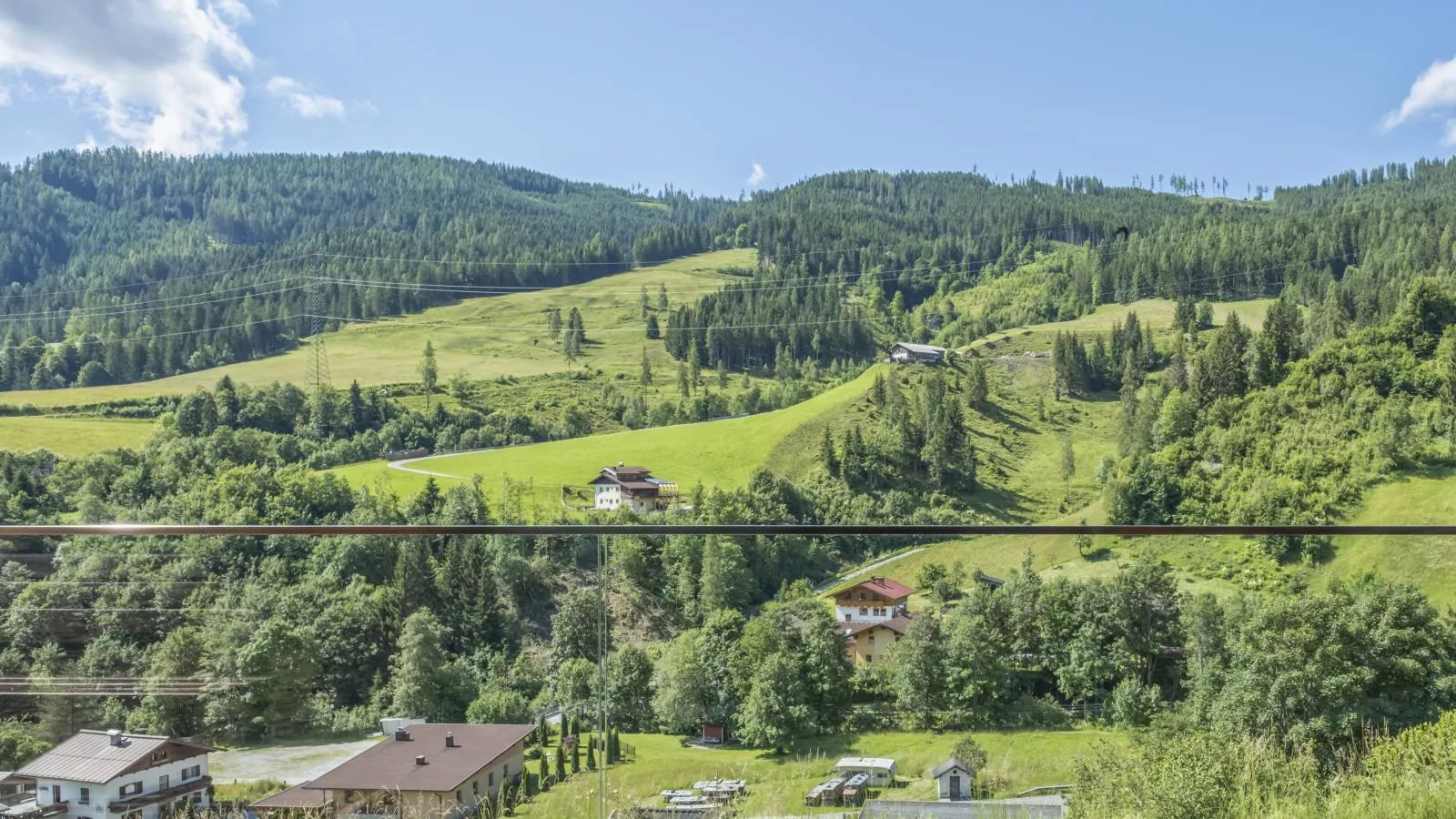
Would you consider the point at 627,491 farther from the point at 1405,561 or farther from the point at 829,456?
the point at 1405,561

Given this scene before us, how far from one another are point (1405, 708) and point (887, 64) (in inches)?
3786

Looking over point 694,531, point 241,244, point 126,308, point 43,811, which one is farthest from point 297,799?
point 241,244

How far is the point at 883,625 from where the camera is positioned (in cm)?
294

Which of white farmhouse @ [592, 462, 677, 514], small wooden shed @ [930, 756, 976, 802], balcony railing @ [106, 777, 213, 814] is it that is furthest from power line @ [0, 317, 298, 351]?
small wooden shed @ [930, 756, 976, 802]

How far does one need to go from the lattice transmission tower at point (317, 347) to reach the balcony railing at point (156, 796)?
2521 inches

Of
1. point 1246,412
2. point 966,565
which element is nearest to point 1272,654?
point 966,565

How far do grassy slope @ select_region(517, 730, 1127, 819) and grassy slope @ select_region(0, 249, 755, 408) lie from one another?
66797 millimetres

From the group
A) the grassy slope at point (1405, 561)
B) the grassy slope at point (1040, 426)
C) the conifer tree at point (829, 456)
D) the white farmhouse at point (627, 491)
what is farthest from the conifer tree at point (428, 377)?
the grassy slope at point (1405, 561)

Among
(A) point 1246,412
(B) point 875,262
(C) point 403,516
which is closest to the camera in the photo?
(C) point 403,516

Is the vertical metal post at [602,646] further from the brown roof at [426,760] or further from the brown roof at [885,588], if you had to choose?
Result: the brown roof at [885,588]

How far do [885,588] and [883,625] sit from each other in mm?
118

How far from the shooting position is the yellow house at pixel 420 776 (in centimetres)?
253

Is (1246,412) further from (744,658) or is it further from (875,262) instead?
(744,658)

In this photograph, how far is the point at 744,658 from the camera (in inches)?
112
